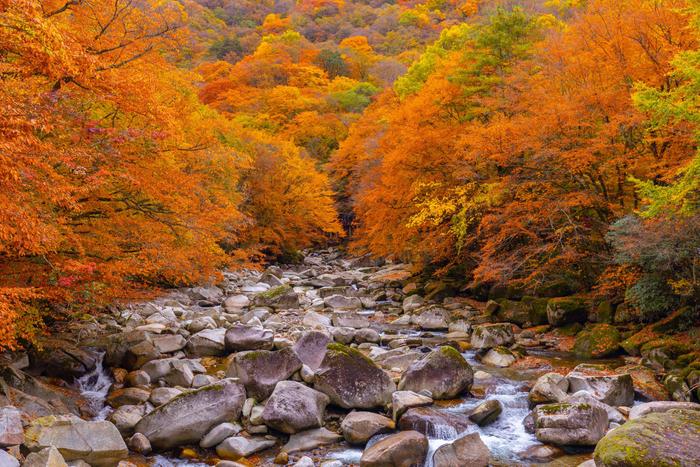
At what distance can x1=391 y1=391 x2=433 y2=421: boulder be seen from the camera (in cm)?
884

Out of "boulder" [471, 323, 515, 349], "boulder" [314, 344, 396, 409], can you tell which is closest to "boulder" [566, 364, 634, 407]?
"boulder" [314, 344, 396, 409]

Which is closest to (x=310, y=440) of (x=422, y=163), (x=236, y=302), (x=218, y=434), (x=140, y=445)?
(x=218, y=434)

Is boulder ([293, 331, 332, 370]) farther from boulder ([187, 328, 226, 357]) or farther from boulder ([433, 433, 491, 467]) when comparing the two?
boulder ([433, 433, 491, 467])

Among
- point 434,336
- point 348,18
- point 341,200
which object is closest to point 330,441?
point 434,336

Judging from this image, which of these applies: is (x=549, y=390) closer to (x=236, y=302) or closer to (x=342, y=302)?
(x=342, y=302)

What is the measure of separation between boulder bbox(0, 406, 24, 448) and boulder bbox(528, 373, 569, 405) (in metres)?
8.03

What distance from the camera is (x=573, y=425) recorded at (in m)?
8.02

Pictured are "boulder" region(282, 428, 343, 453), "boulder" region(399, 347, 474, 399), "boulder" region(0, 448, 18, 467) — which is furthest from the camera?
"boulder" region(399, 347, 474, 399)

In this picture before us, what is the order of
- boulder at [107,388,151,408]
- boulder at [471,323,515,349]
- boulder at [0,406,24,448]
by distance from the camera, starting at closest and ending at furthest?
boulder at [0,406,24,448]
boulder at [107,388,151,408]
boulder at [471,323,515,349]

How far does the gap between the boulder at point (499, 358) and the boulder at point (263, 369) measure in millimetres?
4792

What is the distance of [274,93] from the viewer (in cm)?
4431

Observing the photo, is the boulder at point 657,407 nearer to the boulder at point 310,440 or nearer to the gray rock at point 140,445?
the boulder at point 310,440

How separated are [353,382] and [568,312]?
812cm

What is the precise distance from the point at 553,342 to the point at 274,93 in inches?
1403
